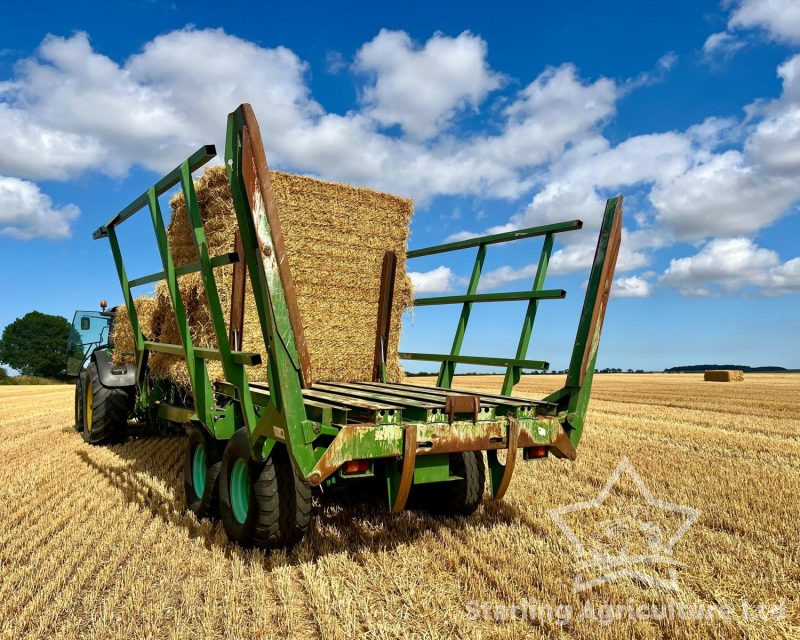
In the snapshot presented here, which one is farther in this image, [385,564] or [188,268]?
[188,268]

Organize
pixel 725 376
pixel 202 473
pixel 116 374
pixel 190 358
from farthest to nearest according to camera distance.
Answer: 1. pixel 725 376
2. pixel 116 374
3. pixel 202 473
4. pixel 190 358

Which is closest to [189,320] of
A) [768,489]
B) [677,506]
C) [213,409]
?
[213,409]

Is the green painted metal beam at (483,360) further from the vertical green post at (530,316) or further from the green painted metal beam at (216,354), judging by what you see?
the green painted metal beam at (216,354)

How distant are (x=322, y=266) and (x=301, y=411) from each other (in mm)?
3050

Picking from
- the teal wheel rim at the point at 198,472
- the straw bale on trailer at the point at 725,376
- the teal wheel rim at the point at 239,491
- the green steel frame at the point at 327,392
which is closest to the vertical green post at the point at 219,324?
the green steel frame at the point at 327,392

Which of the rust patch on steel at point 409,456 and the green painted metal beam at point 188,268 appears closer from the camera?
the rust patch on steel at point 409,456

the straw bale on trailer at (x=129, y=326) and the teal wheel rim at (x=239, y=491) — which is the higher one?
the straw bale on trailer at (x=129, y=326)

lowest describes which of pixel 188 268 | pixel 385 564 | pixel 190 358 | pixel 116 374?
pixel 385 564

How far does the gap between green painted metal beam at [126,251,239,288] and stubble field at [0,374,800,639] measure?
1.74m

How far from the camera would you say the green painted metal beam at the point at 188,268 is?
3.65 metres

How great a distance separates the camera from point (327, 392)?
4.30 m

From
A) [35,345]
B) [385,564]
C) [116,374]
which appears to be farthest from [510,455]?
[35,345]

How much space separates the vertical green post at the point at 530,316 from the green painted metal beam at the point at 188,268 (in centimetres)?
228

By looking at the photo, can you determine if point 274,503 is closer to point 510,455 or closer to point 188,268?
point 510,455
